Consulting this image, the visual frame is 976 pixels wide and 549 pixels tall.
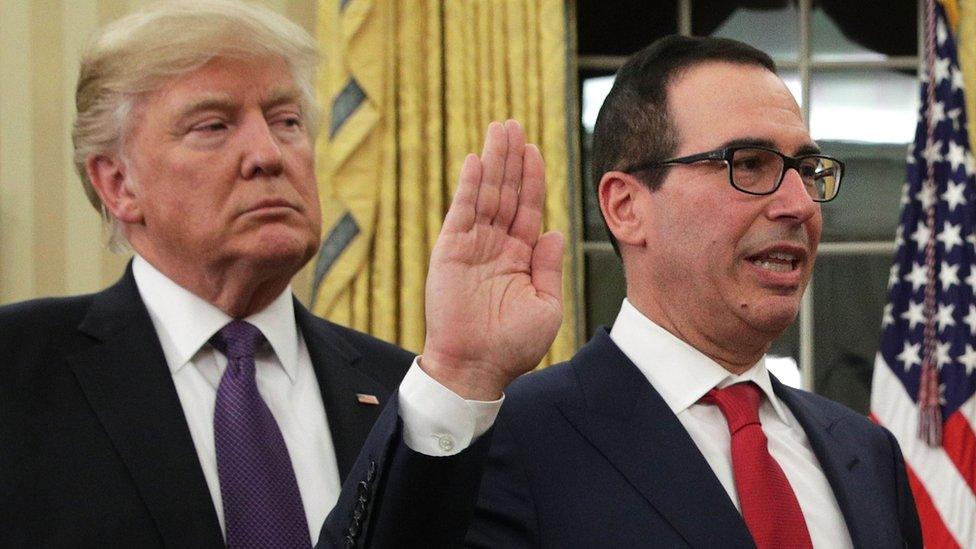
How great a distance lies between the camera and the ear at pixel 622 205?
1.99 metres

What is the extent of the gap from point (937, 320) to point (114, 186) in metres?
3.22

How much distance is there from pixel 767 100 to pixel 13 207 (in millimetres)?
3313

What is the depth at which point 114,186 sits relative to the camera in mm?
2316

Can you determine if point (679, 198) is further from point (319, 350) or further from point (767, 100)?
point (319, 350)

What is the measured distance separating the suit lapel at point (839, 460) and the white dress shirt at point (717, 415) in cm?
2

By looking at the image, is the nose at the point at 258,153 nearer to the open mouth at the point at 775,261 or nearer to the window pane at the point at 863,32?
the open mouth at the point at 775,261

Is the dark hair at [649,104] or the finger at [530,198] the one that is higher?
the dark hair at [649,104]

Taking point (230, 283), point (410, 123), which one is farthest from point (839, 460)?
point (410, 123)

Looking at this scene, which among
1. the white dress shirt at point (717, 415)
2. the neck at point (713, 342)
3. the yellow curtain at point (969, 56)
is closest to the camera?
the white dress shirt at point (717, 415)

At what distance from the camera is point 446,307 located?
4.90ft

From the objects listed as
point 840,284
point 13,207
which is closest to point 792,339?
point 840,284

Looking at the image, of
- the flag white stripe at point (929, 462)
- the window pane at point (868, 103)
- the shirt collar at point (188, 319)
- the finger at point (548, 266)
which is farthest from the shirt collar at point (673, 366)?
the window pane at point (868, 103)

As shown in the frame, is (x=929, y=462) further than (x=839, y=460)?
Yes

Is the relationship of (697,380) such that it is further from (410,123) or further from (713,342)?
(410,123)
